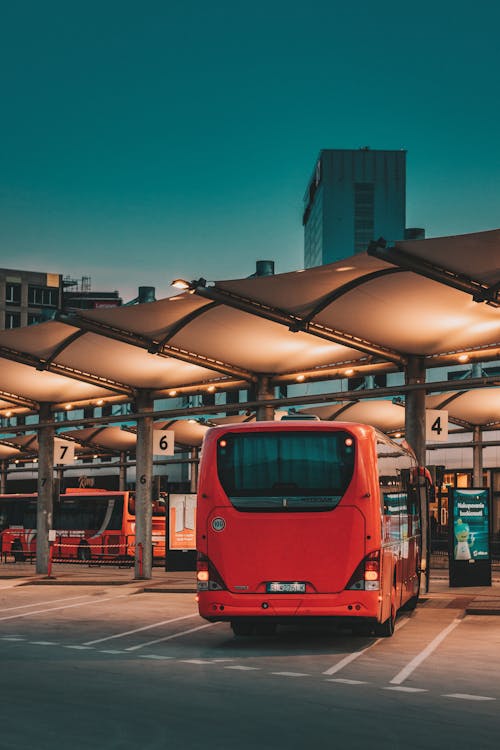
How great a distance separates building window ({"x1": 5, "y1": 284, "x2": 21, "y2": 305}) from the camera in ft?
456

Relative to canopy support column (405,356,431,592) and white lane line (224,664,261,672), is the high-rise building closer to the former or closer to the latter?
canopy support column (405,356,431,592)

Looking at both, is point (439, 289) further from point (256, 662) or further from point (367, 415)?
point (367, 415)

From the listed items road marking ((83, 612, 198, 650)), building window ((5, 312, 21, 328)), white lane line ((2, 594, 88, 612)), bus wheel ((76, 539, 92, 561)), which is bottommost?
bus wheel ((76, 539, 92, 561))

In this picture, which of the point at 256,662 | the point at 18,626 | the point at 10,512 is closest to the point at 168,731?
the point at 256,662

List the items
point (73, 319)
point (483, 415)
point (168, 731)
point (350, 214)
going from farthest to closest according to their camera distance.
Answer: point (350, 214) → point (483, 415) → point (73, 319) → point (168, 731)

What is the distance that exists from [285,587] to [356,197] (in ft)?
590

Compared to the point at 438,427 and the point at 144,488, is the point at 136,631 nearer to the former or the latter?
the point at 438,427

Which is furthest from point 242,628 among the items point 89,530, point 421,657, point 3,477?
point 3,477

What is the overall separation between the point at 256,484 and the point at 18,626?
5074 mm

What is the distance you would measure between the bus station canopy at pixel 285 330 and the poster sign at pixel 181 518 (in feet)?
9.22

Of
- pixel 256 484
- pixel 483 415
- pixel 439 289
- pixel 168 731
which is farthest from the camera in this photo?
pixel 483 415

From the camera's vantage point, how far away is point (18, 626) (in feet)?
59.9

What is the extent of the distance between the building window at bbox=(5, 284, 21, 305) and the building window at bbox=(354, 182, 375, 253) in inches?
2654

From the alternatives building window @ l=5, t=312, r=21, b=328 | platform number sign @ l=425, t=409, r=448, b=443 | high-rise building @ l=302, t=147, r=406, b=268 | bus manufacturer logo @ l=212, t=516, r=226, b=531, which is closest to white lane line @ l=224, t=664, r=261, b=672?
Result: bus manufacturer logo @ l=212, t=516, r=226, b=531
